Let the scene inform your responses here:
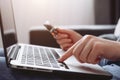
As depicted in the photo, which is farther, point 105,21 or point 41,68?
point 105,21

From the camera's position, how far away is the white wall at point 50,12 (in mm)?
2350

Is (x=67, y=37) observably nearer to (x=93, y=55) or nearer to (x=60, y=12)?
(x=93, y=55)

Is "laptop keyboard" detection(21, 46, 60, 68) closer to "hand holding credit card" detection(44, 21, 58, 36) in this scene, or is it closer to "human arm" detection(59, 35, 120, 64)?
"human arm" detection(59, 35, 120, 64)

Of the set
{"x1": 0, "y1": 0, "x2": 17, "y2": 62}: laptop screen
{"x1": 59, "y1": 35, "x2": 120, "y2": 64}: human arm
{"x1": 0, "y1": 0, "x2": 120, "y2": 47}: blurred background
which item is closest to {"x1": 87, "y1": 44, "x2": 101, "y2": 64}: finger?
{"x1": 59, "y1": 35, "x2": 120, "y2": 64}: human arm

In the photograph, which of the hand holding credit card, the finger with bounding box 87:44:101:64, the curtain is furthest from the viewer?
the curtain

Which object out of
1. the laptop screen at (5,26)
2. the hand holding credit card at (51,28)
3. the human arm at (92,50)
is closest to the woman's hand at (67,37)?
the hand holding credit card at (51,28)

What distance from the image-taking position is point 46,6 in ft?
7.82

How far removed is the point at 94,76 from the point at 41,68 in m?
0.13

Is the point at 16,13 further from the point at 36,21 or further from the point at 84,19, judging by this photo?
the point at 84,19

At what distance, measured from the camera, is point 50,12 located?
2.40 meters

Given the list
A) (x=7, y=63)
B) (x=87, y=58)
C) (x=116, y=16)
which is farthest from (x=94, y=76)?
(x=116, y=16)

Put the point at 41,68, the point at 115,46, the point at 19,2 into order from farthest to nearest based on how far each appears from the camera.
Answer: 1. the point at 19,2
2. the point at 115,46
3. the point at 41,68

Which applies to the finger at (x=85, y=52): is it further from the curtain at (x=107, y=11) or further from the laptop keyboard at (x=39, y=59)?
the curtain at (x=107, y=11)

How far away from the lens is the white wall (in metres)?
2.35
